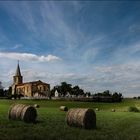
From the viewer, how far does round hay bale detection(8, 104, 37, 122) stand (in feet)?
93.4

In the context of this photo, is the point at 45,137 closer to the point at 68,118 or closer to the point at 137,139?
the point at 137,139

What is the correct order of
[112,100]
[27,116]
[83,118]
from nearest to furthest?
[83,118]
[27,116]
[112,100]

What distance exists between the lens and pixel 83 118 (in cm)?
2591

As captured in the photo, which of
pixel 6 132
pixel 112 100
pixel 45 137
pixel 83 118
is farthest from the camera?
pixel 112 100

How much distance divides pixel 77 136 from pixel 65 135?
2.25 feet

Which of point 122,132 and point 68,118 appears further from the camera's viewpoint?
point 68,118

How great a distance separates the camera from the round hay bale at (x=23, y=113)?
93.4ft

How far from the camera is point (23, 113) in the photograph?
28672 millimetres

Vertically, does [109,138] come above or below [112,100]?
below

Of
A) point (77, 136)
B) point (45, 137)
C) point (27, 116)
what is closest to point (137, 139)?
point (77, 136)

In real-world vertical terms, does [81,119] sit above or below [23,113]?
below

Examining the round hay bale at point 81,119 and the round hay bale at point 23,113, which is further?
the round hay bale at point 23,113

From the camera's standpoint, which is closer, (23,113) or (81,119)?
(81,119)

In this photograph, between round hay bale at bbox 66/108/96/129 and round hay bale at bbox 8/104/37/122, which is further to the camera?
round hay bale at bbox 8/104/37/122
